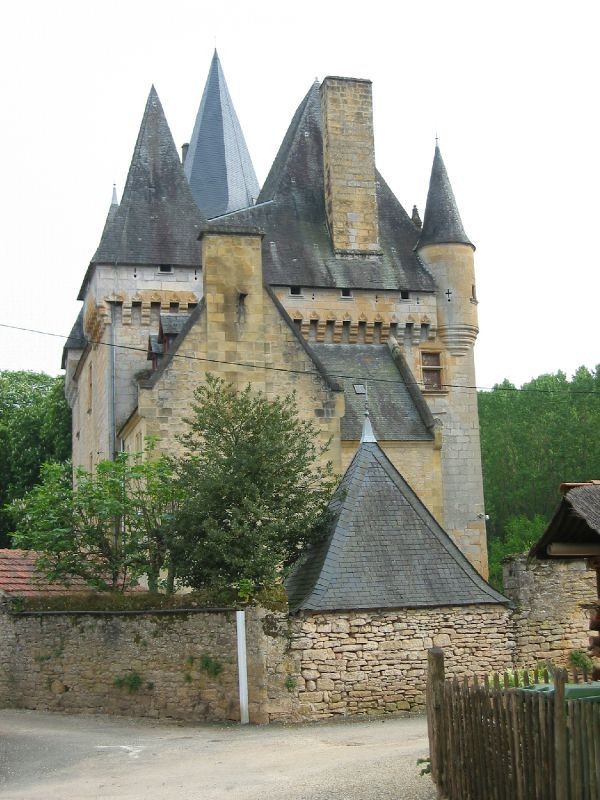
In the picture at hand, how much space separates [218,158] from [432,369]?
14.3m

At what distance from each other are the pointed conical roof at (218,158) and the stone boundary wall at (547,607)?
78.5 feet

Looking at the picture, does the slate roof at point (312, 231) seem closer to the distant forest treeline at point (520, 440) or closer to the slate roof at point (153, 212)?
the slate roof at point (153, 212)

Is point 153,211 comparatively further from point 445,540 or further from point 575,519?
point 575,519

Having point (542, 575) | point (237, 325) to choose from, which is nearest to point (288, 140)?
point (237, 325)

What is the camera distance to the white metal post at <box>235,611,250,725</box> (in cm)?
1756

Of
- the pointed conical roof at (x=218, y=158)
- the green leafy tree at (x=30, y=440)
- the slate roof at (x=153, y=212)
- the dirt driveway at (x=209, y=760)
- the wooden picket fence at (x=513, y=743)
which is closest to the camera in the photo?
the wooden picket fence at (x=513, y=743)

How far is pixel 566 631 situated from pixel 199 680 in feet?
19.4

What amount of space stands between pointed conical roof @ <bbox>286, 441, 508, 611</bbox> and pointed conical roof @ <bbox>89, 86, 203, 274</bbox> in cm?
1324

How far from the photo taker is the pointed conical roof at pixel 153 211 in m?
31.5

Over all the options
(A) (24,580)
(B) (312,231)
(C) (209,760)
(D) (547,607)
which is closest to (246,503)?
(A) (24,580)

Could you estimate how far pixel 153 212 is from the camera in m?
32.5

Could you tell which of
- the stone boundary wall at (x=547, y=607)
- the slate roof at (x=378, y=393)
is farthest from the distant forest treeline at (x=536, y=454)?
the stone boundary wall at (x=547, y=607)

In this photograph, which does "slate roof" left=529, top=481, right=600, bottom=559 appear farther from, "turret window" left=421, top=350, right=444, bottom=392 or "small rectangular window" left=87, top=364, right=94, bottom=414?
"small rectangular window" left=87, top=364, right=94, bottom=414

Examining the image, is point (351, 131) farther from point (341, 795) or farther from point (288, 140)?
point (341, 795)
